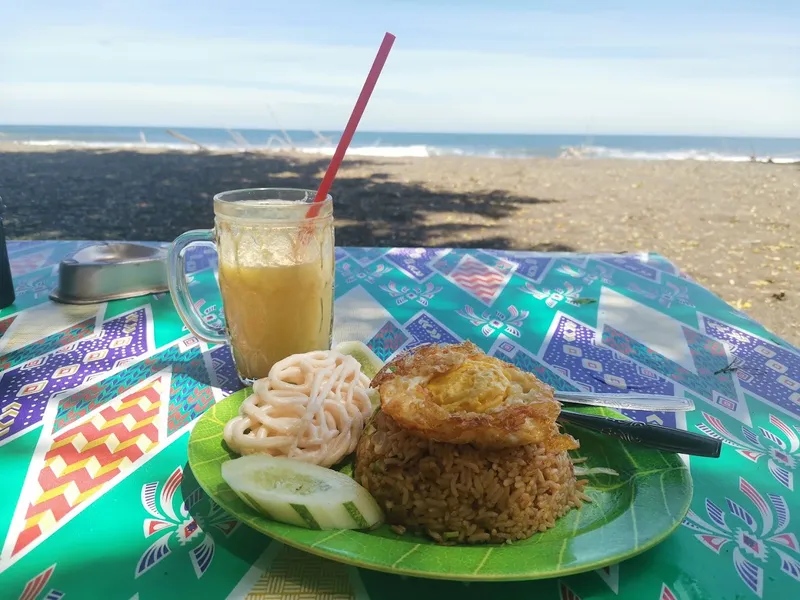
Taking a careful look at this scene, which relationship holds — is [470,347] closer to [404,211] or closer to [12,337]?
[12,337]

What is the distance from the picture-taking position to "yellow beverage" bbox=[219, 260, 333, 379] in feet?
5.58

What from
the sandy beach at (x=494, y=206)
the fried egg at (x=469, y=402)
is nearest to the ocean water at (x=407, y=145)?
the sandy beach at (x=494, y=206)

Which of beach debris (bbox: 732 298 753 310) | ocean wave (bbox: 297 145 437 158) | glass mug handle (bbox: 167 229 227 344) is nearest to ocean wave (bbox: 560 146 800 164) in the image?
ocean wave (bbox: 297 145 437 158)

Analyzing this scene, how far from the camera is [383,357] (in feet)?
6.24

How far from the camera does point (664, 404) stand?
4.49 ft

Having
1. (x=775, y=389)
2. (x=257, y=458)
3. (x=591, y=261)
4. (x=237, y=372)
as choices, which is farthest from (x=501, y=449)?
(x=591, y=261)

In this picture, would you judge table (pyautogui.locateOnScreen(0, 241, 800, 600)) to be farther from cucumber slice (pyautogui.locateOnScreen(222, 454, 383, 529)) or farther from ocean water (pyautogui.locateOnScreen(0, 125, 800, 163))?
ocean water (pyautogui.locateOnScreen(0, 125, 800, 163))

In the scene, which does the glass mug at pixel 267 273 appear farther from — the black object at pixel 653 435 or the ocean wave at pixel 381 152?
the ocean wave at pixel 381 152

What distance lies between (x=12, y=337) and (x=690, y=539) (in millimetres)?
1950

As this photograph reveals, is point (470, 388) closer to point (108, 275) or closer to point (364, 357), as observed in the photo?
point (364, 357)

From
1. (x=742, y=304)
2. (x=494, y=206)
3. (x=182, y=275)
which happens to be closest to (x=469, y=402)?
(x=182, y=275)

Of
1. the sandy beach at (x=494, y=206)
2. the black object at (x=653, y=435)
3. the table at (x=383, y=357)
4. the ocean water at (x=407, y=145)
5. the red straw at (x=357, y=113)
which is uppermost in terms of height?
the red straw at (x=357, y=113)

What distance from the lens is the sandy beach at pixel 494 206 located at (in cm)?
734

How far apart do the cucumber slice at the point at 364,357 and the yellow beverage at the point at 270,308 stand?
0.61ft
